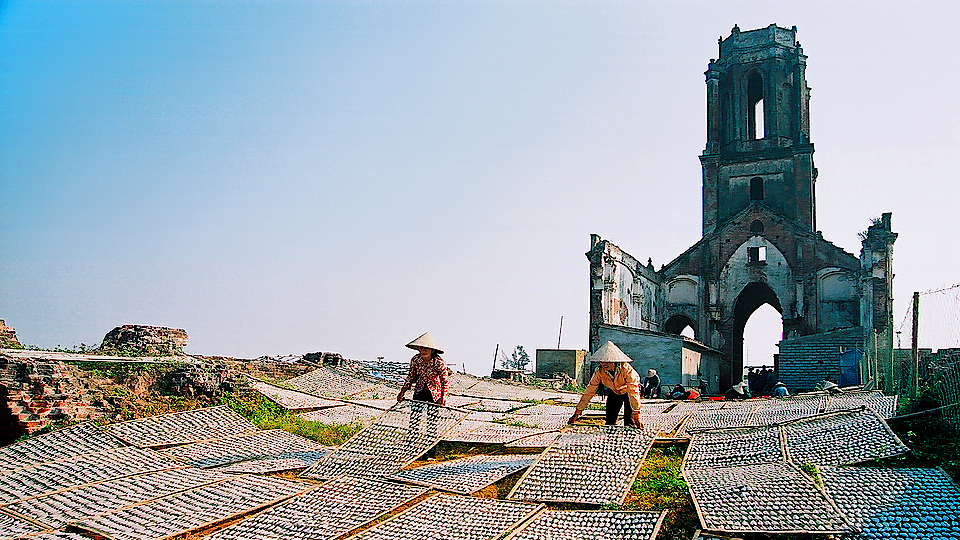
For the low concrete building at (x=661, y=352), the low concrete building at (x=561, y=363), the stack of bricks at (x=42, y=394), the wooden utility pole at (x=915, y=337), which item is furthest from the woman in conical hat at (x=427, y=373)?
the low concrete building at (x=561, y=363)

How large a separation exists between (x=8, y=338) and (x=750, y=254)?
26.2 metres

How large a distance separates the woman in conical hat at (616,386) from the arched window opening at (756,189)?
1000 inches

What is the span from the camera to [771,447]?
934 centimetres

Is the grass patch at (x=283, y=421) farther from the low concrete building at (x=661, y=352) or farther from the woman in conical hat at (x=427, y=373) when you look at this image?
the low concrete building at (x=661, y=352)

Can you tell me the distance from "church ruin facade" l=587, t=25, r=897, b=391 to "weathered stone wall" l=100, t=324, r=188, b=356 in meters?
14.0

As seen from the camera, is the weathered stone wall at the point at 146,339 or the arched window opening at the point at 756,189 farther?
the arched window opening at the point at 756,189

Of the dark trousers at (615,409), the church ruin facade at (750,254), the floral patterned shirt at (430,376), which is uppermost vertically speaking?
the church ruin facade at (750,254)

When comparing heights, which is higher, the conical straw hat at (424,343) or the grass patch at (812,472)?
the conical straw hat at (424,343)

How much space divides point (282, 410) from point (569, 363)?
17.3 m

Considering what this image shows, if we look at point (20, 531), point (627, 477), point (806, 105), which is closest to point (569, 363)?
point (806, 105)

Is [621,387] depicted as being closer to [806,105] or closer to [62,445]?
[62,445]

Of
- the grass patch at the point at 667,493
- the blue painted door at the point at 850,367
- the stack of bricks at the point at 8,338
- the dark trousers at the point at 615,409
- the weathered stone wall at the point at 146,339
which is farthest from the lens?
the blue painted door at the point at 850,367

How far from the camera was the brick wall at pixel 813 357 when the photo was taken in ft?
78.9

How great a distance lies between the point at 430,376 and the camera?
12031mm
